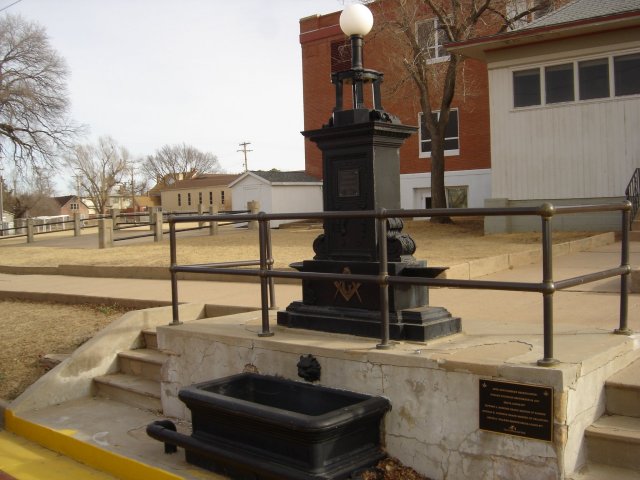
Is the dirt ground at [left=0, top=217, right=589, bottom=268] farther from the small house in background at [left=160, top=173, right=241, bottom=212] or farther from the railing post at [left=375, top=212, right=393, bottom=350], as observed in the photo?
the small house in background at [left=160, top=173, right=241, bottom=212]

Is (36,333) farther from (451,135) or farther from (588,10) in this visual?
(451,135)

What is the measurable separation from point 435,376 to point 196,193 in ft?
262

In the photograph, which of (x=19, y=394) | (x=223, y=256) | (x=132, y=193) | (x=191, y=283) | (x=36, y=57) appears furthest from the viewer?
(x=132, y=193)

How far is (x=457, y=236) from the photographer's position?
57.4 feet

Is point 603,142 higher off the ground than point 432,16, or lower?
lower

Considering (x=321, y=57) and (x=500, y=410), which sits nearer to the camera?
(x=500, y=410)

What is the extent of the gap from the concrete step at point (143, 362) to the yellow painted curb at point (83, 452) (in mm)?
1051

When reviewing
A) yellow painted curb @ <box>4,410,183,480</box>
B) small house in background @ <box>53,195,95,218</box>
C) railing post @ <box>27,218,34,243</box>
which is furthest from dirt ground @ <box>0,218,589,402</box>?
small house in background @ <box>53,195,95,218</box>

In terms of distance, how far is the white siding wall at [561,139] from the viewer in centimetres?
1596

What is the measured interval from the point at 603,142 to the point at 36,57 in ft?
108

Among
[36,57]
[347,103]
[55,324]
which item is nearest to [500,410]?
[55,324]

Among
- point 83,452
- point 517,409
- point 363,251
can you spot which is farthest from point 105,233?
point 517,409

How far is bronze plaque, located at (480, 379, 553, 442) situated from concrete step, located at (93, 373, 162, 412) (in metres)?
3.39

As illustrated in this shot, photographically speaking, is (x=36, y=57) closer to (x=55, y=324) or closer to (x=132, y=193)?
(x=55, y=324)
